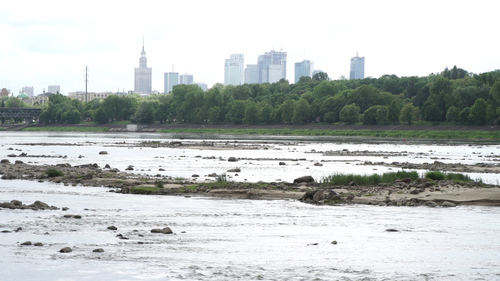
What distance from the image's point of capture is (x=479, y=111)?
15100cm

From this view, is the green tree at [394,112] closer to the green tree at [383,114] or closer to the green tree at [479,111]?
the green tree at [383,114]

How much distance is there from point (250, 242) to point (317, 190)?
490 inches

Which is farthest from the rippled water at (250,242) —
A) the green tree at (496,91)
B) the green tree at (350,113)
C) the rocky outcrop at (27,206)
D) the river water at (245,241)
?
the green tree at (350,113)

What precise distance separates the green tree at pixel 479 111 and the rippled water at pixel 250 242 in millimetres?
122833

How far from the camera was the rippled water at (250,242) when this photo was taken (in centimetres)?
2050

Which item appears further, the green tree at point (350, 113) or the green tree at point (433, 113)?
the green tree at point (350, 113)

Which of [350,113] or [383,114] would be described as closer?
[383,114]

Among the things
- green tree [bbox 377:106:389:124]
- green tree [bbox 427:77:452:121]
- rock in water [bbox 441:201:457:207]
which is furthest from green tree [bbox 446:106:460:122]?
rock in water [bbox 441:201:457:207]

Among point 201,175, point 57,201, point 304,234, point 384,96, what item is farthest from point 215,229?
point 384,96

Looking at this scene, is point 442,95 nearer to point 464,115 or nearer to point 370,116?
point 370,116

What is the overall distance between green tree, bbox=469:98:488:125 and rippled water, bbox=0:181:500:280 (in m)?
123

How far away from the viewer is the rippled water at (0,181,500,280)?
20.5m

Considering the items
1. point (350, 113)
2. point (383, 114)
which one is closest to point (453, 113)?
point (383, 114)

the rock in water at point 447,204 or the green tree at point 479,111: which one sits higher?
the green tree at point 479,111
